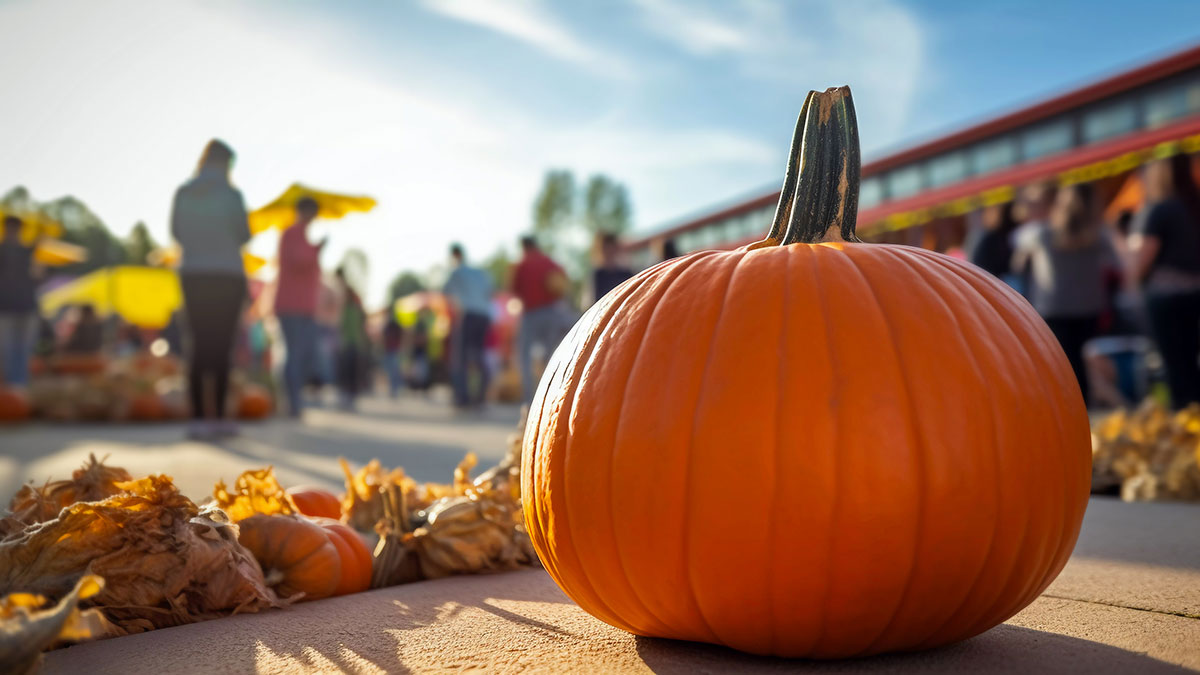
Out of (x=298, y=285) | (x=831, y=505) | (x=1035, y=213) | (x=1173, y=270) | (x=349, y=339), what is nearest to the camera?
(x=831, y=505)

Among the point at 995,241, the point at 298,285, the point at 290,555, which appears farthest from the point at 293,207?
the point at 290,555

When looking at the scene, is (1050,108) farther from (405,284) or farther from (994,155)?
(405,284)

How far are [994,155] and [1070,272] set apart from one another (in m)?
12.4

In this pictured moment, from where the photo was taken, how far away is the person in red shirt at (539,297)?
1003 cm

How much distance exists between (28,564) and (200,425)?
5988 millimetres

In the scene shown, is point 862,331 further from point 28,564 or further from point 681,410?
point 28,564

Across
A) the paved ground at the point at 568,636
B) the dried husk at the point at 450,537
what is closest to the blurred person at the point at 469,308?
the dried husk at the point at 450,537

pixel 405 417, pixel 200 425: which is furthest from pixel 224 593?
pixel 405 417

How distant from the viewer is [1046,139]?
637 inches

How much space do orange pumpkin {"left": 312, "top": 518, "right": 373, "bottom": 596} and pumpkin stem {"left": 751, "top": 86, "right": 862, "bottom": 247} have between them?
4.56 ft

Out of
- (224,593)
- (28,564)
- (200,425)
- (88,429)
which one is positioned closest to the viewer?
(28,564)

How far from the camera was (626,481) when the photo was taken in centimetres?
168

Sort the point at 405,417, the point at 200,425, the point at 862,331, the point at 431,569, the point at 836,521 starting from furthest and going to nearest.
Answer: the point at 405,417 < the point at 200,425 < the point at 431,569 < the point at 862,331 < the point at 836,521

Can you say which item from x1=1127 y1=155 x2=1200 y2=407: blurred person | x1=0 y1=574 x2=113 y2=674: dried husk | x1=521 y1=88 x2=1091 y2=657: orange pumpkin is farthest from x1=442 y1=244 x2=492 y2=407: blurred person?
x1=0 y1=574 x2=113 y2=674: dried husk
